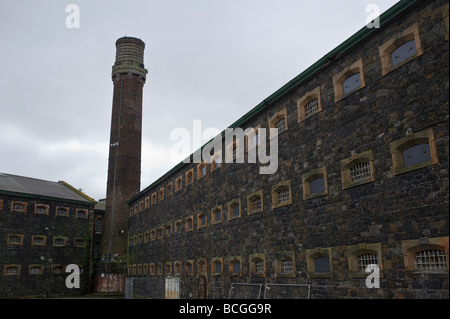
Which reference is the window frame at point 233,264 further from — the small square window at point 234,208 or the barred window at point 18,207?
the barred window at point 18,207

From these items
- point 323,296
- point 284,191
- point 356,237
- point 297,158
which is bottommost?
point 323,296

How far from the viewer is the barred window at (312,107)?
15.2m

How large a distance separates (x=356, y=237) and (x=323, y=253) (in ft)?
5.39

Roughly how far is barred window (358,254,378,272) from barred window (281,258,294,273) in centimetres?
332

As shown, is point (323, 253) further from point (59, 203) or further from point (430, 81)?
point (59, 203)

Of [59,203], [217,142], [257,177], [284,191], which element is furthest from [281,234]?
[59,203]

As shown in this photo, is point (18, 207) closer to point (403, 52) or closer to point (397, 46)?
point (397, 46)

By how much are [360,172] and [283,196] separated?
424 centimetres

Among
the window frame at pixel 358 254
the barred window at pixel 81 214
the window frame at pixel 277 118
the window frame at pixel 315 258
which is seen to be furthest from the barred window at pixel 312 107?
the barred window at pixel 81 214

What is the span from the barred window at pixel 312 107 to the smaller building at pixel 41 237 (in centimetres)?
2700

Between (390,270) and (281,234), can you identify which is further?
(281,234)

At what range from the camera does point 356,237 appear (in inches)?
492

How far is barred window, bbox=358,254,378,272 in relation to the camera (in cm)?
1197

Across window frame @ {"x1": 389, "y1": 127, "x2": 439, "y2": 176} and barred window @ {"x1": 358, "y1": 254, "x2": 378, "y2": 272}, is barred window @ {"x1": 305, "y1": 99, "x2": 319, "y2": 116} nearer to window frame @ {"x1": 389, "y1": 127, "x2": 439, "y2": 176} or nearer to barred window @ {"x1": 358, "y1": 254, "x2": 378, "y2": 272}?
window frame @ {"x1": 389, "y1": 127, "x2": 439, "y2": 176}
